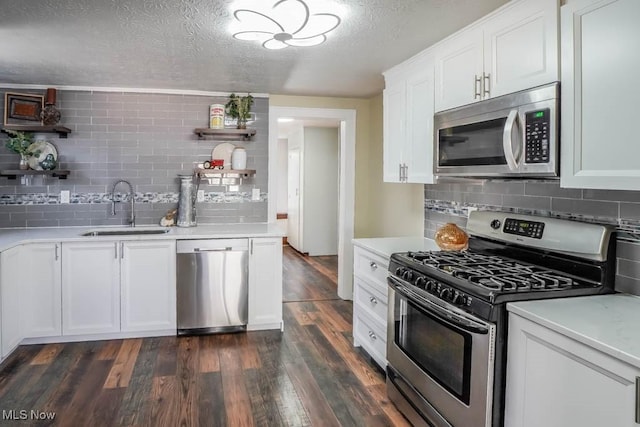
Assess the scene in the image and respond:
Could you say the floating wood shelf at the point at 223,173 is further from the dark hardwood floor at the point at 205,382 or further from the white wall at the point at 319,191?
the white wall at the point at 319,191

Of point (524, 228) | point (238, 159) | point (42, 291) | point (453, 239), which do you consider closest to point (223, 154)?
point (238, 159)

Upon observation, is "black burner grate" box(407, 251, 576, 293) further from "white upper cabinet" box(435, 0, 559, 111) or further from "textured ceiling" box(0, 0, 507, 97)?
"textured ceiling" box(0, 0, 507, 97)

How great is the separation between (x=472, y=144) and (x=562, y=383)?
4.13 feet

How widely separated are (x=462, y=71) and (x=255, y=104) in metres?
2.40

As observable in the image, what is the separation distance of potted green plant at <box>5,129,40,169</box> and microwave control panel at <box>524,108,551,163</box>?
383 cm

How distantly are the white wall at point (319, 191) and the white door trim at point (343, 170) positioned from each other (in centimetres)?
282

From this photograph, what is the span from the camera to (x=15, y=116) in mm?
3854

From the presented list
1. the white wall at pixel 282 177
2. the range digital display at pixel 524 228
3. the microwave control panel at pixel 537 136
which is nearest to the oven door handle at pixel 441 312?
the range digital display at pixel 524 228

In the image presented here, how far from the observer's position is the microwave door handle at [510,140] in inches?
79.4

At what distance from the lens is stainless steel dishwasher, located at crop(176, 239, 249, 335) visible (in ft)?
11.9

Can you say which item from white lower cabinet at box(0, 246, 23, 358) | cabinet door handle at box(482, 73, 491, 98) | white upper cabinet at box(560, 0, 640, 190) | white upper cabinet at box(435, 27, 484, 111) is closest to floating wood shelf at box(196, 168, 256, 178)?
white lower cabinet at box(0, 246, 23, 358)

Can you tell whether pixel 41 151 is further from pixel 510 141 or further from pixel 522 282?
pixel 522 282

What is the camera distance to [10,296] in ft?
10.3

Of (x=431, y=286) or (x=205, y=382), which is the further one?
(x=205, y=382)
